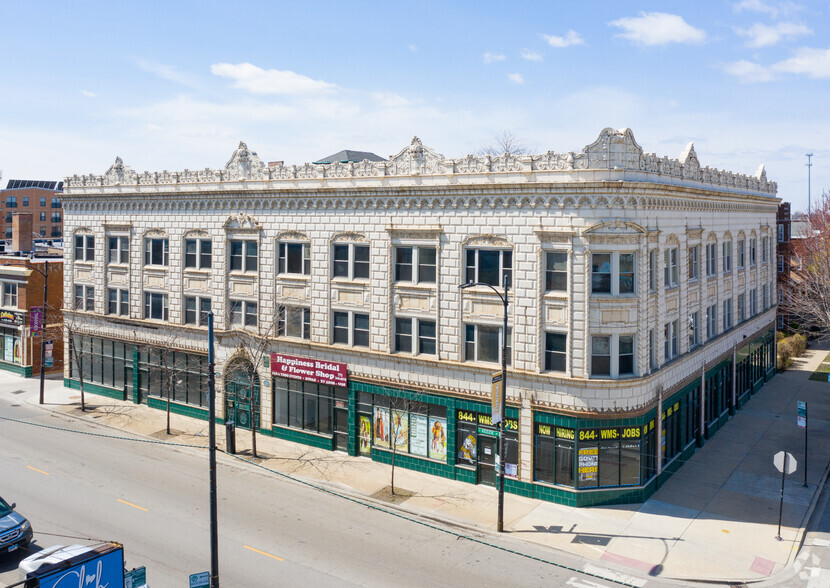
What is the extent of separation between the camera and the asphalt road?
1941cm

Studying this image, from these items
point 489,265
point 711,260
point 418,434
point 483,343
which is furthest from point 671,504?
point 711,260

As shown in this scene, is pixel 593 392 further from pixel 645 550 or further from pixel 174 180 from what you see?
pixel 174 180

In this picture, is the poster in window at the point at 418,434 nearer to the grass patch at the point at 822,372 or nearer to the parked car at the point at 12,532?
the parked car at the point at 12,532

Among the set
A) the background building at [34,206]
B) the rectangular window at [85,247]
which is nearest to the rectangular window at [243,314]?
the rectangular window at [85,247]

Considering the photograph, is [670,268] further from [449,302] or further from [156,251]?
[156,251]

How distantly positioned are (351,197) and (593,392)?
1320 cm

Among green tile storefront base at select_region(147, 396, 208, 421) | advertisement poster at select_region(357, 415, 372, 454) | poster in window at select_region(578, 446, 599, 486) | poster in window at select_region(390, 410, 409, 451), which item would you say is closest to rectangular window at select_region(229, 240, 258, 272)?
green tile storefront base at select_region(147, 396, 208, 421)

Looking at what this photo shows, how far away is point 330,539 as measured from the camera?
2184 cm

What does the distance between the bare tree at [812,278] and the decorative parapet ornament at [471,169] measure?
1417 cm

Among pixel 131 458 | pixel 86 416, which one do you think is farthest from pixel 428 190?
pixel 86 416

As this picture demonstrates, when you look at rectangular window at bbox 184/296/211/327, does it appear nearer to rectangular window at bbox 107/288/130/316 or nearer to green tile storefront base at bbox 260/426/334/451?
rectangular window at bbox 107/288/130/316

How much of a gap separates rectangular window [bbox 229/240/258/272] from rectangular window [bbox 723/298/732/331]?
2502 centimetres

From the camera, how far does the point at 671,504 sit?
25250 millimetres

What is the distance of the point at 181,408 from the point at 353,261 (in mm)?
14150
